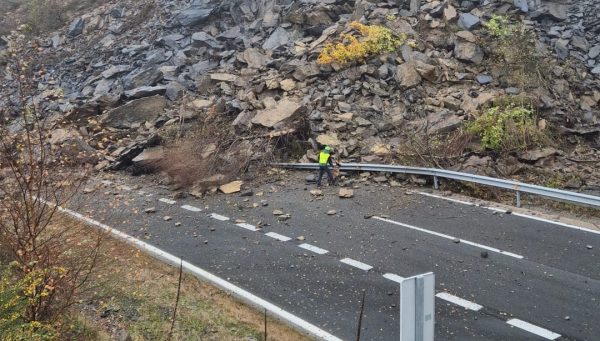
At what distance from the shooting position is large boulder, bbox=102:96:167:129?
62.8ft

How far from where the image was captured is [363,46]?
17.7 metres

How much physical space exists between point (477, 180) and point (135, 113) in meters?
12.8

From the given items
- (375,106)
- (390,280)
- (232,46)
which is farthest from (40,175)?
(232,46)

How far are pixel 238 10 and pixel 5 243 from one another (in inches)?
825

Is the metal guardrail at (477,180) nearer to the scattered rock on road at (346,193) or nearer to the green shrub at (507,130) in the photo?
the scattered rock on road at (346,193)

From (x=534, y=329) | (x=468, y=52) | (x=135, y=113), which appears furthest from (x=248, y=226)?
(x=468, y=52)

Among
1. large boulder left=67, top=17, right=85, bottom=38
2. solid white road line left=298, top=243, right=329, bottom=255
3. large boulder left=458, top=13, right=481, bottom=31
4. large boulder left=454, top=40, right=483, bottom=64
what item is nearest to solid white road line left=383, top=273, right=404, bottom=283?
solid white road line left=298, top=243, right=329, bottom=255

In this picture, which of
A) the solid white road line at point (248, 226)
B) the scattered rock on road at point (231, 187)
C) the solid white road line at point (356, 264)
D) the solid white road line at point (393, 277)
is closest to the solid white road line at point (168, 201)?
the scattered rock on road at point (231, 187)

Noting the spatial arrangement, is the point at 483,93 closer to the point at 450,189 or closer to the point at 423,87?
the point at 423,87

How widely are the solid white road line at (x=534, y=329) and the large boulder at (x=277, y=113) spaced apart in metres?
10.4

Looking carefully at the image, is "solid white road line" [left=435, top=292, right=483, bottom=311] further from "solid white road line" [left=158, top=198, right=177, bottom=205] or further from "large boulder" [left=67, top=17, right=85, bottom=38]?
"large boulder" [left=67, top=17, right=85, bottom=38]

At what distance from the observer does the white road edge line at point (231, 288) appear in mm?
6754

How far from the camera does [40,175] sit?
5.78 m

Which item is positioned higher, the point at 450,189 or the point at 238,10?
the point at 238,10
